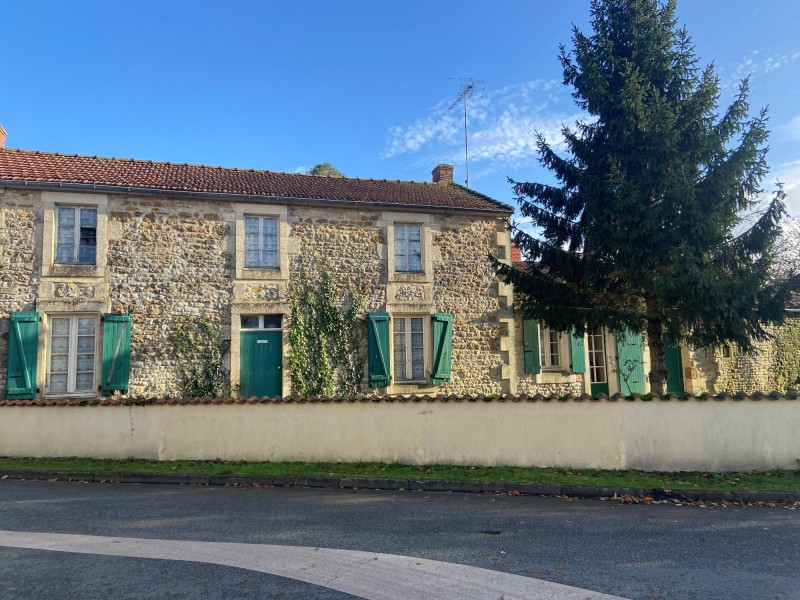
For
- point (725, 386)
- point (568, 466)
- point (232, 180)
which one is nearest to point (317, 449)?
point (568, 466)

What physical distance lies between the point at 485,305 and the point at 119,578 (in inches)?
450

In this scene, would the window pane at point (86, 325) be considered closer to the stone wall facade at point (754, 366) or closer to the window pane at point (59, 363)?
the window pane at point (59, 363)

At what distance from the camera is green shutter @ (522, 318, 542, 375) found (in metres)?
14.5

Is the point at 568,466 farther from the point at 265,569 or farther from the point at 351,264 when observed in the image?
the point at 351,264

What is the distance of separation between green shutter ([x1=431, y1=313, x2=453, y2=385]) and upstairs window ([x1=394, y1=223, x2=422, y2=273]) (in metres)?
1.43

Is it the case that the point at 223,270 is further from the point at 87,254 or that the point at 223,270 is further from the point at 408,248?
the point at 408,248

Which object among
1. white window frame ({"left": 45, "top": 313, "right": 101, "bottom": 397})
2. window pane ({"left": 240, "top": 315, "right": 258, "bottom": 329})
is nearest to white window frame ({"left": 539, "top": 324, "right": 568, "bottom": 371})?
window pane ({"left": 240, "top": 315, "right": 258, "bottom": 329})

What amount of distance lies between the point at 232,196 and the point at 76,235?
136 inches

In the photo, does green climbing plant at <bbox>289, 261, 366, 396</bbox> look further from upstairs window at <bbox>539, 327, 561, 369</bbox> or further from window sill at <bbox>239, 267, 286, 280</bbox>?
upstairs window at <bbox>539, 327, 561, 369</bbox>

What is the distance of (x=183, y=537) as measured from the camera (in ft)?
17.0

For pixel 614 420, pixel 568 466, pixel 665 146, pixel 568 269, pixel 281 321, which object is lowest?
pixel 568 466

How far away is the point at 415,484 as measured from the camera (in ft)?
26.1

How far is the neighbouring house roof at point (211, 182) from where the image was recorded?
12367 millimetres

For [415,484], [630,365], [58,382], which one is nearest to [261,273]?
[58,382]
